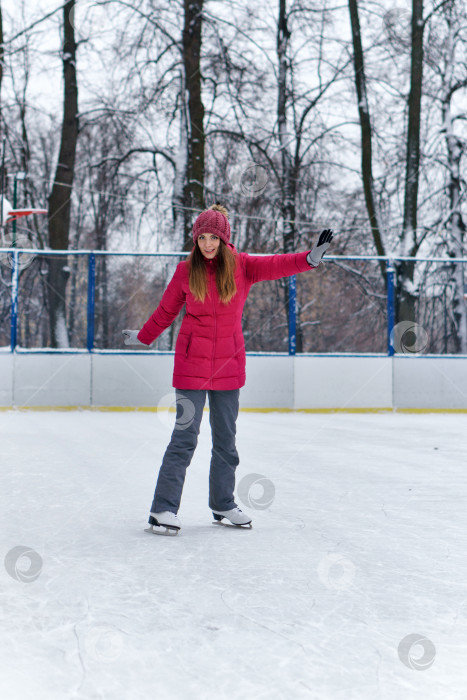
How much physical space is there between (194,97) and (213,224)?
33.1 ft

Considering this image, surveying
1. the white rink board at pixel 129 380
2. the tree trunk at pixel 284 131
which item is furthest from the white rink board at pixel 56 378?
the tree trunk at pixel 284 131

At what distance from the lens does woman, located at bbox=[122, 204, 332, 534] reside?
307 cm

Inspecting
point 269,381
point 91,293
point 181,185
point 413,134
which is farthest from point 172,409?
point 413,134

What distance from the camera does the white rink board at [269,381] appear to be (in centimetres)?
908

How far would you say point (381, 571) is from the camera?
2.60m

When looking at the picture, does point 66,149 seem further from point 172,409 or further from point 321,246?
point 321,246

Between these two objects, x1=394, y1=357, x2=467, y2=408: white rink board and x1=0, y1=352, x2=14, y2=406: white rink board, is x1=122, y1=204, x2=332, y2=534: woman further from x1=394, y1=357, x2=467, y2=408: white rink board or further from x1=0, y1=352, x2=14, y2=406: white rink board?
x1=394, y1=357, x2=467, y2=408: white rink board

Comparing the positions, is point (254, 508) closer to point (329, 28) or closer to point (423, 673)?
point (423, 673)

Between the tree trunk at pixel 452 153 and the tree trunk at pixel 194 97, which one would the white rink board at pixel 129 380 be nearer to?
the tree trunk at pixel 194 97

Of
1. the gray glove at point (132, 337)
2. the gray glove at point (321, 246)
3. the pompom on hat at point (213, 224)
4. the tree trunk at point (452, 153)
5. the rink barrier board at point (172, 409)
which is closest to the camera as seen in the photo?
the gray glove at point (321, 246)

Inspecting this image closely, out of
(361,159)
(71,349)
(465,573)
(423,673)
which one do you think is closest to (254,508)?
(465,573)

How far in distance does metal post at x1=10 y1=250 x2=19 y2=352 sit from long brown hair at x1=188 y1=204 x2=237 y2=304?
628 centimetres

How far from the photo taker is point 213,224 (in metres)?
3.05

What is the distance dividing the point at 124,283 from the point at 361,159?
6667mm
